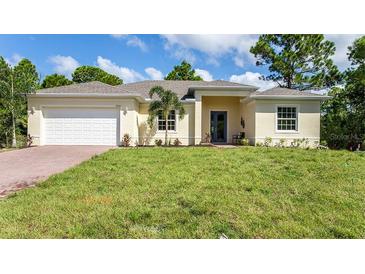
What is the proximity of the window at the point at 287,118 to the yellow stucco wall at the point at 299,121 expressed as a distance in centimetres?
27

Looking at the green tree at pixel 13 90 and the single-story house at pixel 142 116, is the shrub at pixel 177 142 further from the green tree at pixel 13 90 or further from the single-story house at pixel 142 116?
the green tree at pixel 13 90

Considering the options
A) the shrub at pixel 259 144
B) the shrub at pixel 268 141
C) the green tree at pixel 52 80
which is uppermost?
the green tree at pixel 52 80

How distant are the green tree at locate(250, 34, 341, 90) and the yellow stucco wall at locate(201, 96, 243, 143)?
974cm

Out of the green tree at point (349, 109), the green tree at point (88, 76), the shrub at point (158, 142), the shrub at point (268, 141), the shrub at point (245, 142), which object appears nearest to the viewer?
the shrub at point (268, 141)

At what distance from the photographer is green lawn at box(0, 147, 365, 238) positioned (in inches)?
144

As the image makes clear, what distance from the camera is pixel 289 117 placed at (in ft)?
52.3

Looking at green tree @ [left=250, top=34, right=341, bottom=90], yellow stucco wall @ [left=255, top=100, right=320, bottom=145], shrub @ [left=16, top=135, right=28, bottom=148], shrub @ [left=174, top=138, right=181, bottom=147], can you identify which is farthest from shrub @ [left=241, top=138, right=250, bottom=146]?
shrub @ [left=16, top=135, right=28, bottom=148]

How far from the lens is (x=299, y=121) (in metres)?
15.8

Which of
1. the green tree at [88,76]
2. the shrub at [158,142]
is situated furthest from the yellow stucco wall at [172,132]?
the green tree at [88,76]

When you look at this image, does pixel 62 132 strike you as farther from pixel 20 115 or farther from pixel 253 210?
pixel 253 210

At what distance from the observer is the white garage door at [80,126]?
15.0 metres
